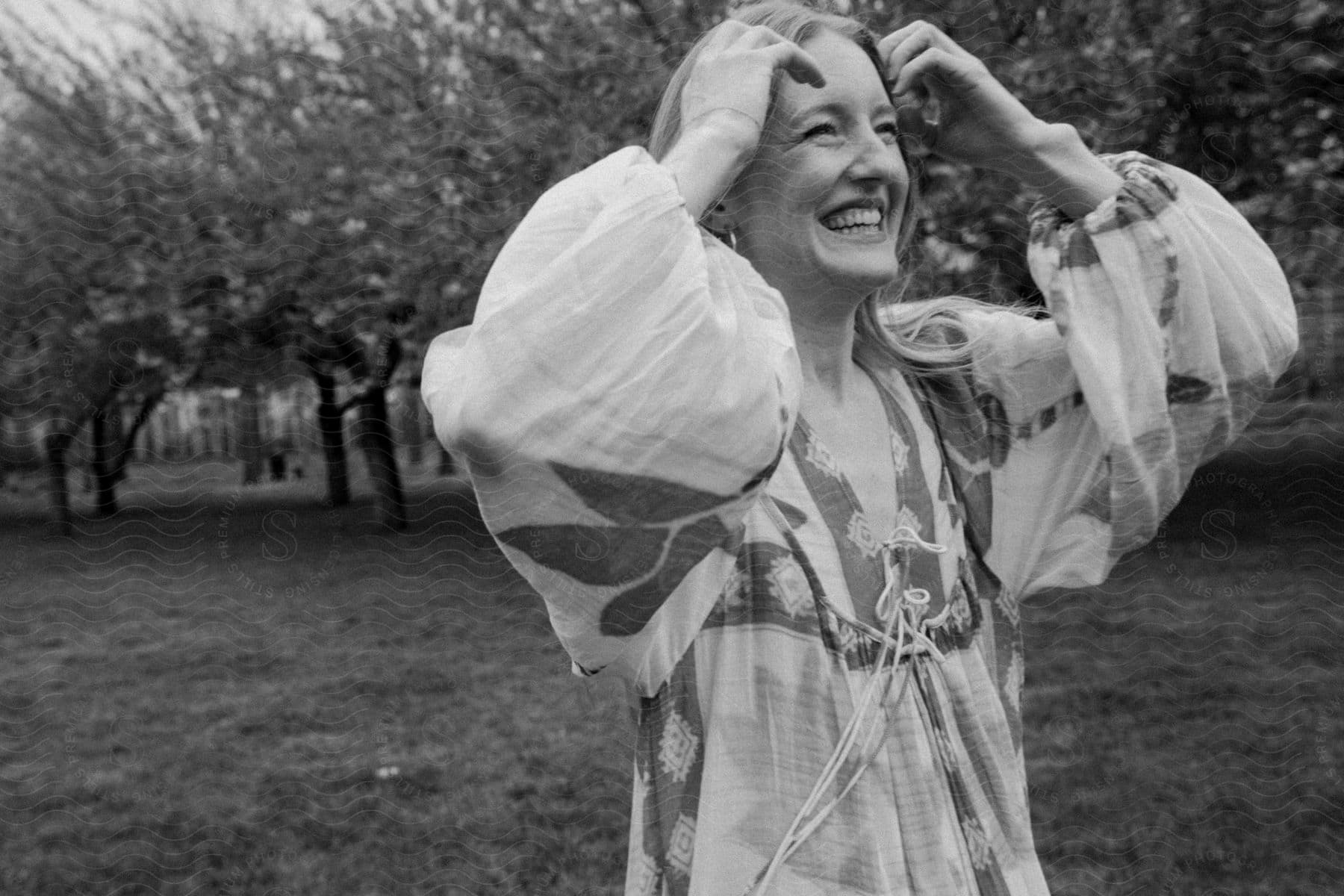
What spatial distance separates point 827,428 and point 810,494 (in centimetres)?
8

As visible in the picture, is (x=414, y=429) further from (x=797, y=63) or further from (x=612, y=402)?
(x=612, y=402)

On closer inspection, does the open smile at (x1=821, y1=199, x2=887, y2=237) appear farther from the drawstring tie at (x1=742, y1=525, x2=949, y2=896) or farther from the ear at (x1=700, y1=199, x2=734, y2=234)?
the drawstring tie at (x1=742, y1=525, x2=949, y2=896)

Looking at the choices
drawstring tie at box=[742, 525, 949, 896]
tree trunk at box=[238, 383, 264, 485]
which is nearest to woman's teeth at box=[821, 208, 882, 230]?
drawstring tie at box=[742, 525, 949, 896]

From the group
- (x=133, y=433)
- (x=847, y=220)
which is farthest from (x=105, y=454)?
(x=847, y=220)

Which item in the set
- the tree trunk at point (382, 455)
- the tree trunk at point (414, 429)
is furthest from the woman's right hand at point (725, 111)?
the tree trunk at point (382, 455)

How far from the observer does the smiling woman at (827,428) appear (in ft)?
2.35

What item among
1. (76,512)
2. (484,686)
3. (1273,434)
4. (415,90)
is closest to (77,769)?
(484,686)

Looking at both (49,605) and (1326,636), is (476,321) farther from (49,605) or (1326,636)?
(49,605)

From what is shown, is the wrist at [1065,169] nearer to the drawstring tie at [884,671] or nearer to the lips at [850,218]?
the lips at [850,218]

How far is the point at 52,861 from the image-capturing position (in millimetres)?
2812

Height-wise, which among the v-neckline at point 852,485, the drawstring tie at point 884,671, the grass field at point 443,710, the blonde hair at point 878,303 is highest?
the blonde hair at point 878,303

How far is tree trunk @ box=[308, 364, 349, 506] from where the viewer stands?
2721 millimetres

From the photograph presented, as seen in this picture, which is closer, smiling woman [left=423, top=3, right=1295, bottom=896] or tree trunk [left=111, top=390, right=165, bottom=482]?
smiling woman [left=423, top=3, right=1295, bottom=896]

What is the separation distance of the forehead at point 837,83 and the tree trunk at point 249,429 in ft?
6.51
